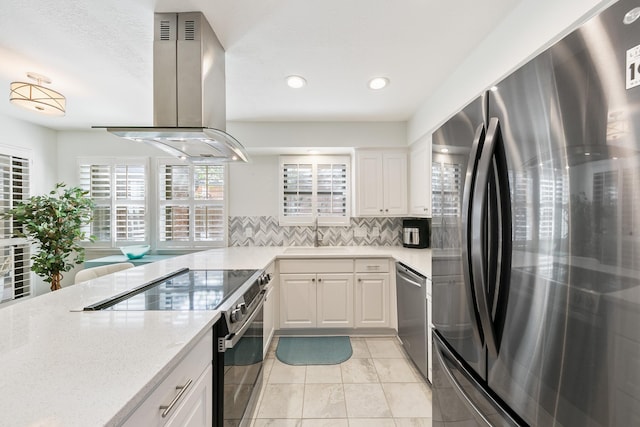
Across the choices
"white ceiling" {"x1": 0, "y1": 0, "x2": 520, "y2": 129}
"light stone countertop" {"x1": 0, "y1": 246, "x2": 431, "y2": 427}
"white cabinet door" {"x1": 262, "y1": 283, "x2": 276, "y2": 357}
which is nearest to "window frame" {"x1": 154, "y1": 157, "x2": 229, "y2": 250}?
"white ceiling" {"x1": 0, "y1": 0, "x2": 520, "y2": 129}

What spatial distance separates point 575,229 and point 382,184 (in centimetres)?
272

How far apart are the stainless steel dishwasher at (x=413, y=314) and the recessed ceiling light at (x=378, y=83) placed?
64.1 inches

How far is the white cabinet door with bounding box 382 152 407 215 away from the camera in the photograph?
10.9 feet

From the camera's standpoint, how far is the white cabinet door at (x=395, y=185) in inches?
130

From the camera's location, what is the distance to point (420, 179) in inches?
117

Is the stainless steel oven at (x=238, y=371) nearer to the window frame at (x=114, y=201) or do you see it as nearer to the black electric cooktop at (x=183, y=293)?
the black electric cooktop at (x=183, y=293)

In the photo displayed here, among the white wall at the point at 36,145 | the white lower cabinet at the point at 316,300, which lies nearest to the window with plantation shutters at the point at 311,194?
the white lower cabinet at the point at 316,300

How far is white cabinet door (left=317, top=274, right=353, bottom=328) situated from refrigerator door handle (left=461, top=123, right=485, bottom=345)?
2.04 m

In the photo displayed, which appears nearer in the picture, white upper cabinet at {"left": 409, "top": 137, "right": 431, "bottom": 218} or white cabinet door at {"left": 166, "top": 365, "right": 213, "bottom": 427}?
white cabinet door at {"left": 166, "top": 365, "right": 213, "bottom": 427}

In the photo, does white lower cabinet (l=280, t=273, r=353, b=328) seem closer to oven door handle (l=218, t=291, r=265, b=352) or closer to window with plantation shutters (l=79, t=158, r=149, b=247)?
oven door handle (l=218, t=291, r=265, b=352)

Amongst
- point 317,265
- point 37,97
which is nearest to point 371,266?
point 317,265

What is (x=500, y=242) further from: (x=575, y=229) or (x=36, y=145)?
(x=36, y=145)

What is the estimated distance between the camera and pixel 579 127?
2.04 feet

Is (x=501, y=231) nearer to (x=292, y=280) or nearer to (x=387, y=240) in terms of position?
(x=292, y=280)
